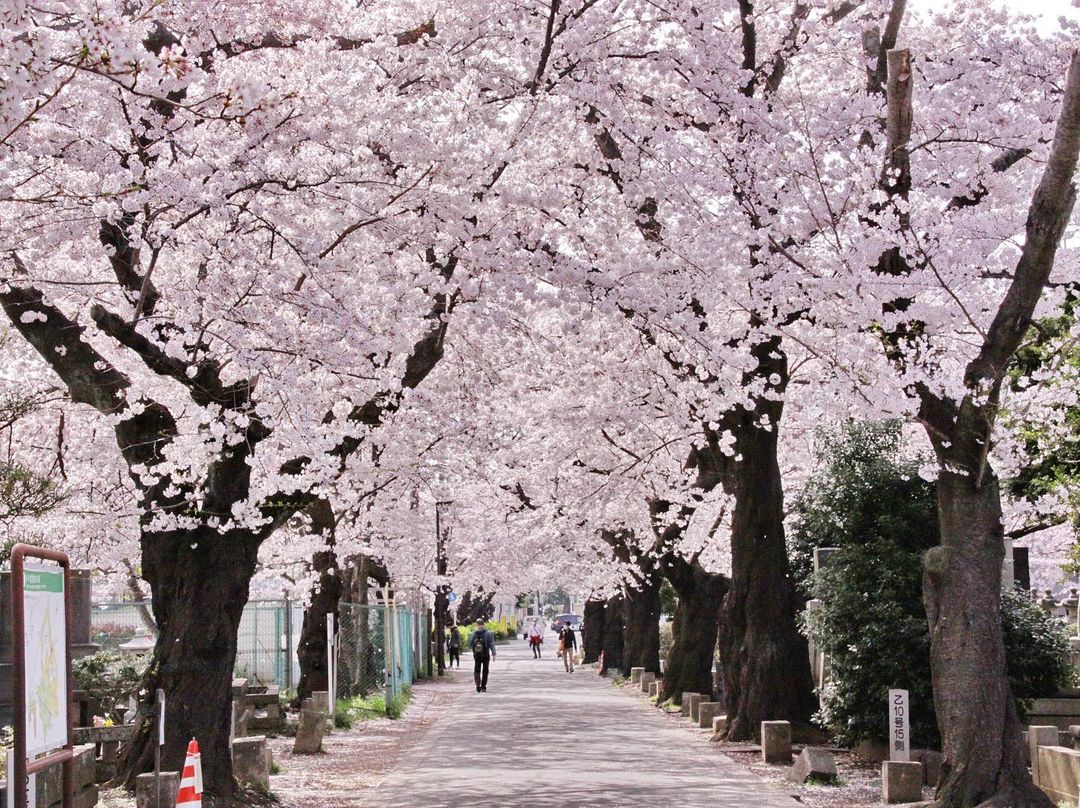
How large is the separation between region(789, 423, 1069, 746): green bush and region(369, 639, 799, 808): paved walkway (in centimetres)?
183

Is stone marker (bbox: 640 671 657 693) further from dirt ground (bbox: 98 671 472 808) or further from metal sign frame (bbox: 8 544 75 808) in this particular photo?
metal sign frame (bbox: 8 544 75 808)

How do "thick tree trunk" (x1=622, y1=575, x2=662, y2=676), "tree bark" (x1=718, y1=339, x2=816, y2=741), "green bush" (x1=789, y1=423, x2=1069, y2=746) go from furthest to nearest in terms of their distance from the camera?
"thick tree trunk" (x1=622, y1=575, x2=662, y2=676) → "tree bark" (x1=718, y1=339, x2=816, y2=741) → "green bush" (x1=789, y1=423, x2=1069, y2=746)

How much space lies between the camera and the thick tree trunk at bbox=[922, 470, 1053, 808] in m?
11.1

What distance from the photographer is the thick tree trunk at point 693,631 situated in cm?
2834

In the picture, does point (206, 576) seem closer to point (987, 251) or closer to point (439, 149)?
point (439, 149)

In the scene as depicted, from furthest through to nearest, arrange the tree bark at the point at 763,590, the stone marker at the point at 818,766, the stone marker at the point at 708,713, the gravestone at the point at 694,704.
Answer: the gravestone at the point at 694,704 < the stone marker at the point at 708,713 < the tree bark at the point at 763,590 < the stone marker at the point at 818,766

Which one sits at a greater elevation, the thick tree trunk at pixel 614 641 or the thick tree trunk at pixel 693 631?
the thick tree trunk at pixel 693 631

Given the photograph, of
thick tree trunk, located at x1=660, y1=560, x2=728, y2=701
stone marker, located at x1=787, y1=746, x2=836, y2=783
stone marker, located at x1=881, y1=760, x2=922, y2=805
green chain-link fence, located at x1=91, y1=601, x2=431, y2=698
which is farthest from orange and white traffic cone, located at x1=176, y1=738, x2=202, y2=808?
thick tree trunk, located at x1=660, y1=560, x2=728, y2=701

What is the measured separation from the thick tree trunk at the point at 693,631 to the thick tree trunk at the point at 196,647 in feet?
52.7

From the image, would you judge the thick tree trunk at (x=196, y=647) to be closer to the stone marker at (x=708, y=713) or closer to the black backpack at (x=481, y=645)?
the stone marker at (x=708, y=713)

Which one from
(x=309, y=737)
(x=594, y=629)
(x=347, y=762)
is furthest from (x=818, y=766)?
(x=594, y=629)

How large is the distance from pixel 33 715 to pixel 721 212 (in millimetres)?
9896

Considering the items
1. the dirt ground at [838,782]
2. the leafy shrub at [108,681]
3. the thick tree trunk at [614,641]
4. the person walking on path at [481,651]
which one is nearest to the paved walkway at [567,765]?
the dirt ground at [838,782]

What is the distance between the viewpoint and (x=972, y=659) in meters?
11.3
